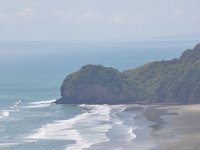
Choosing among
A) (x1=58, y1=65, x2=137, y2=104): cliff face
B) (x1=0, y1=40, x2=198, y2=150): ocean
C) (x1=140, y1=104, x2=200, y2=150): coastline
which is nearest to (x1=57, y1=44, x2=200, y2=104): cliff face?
(x1=58, y1=65, x2=137, y2=104): cliff face

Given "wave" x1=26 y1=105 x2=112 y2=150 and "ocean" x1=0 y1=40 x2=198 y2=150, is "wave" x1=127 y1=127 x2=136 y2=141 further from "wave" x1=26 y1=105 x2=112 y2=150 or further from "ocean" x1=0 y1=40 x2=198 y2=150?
"wave" x1=26 y1=105 x2=112 y2=150

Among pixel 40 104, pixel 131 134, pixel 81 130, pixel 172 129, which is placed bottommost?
pixel 172 129

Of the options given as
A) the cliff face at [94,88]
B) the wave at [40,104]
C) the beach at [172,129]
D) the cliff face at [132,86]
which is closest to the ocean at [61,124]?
the wave at [40,104]

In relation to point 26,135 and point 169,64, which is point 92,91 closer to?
point 169,64

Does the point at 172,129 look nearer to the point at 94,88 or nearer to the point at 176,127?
the point at 176,127

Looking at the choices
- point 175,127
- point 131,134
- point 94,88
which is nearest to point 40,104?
point 94,88

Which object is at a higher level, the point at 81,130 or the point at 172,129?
the point at 81,130

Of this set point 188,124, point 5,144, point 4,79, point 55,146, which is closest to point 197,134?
point 188,124

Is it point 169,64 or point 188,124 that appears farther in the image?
point 169,64
